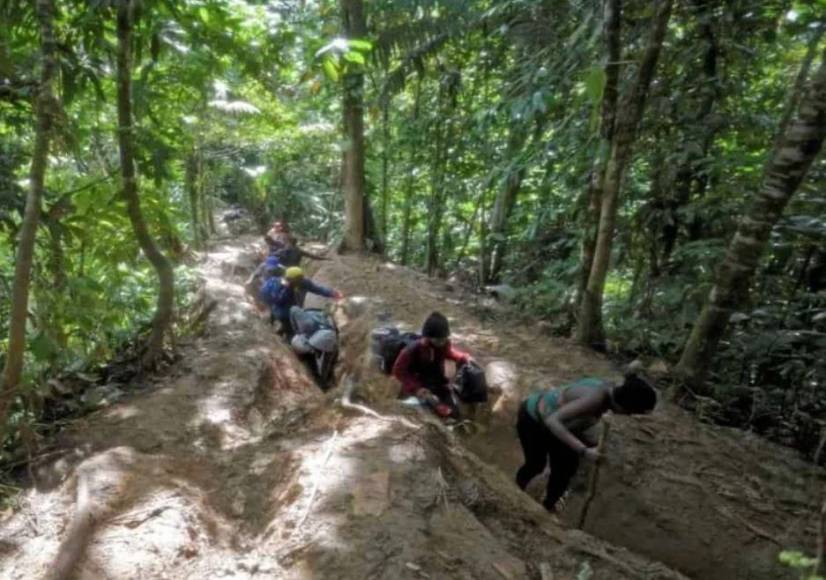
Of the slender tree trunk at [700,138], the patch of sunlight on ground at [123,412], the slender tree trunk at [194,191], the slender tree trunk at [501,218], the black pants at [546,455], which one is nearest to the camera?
the black pants at [546,455]

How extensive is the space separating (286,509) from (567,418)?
232 centimetres

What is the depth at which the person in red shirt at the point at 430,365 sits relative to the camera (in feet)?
20.7

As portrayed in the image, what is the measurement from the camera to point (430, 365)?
660cm

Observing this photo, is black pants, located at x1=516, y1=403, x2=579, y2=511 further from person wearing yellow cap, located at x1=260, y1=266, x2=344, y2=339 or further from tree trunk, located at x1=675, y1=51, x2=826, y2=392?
person wearing yellow cap, located at x1=260, y1=266, x2=344, y2=339

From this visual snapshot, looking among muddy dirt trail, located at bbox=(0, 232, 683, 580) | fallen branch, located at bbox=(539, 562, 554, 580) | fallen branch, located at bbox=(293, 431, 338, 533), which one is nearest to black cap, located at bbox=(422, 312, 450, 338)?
muddy dirt trail, located at bbox=(0, 232, 683, 580)

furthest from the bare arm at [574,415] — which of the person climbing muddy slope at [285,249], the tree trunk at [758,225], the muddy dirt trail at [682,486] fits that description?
the person climbing muddy slope at [285,249]

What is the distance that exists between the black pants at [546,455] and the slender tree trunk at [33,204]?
4117 millimetres

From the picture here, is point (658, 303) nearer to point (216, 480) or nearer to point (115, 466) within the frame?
point (216, 480)

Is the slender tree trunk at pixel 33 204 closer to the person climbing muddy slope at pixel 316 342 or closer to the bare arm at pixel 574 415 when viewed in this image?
the bare arm at pixel 574 415

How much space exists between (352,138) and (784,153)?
10999 millimetres

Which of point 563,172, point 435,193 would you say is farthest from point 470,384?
point 435,193

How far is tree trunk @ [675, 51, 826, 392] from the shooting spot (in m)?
5.50

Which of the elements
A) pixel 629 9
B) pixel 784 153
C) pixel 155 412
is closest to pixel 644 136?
pixel 629 9

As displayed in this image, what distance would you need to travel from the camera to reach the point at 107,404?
607 cm
